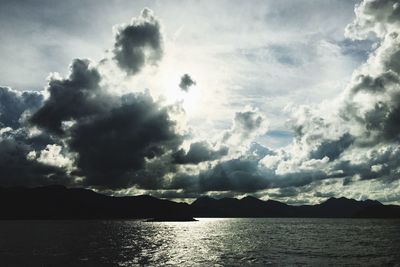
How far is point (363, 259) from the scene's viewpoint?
9419 centimetres

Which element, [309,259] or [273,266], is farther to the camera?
[309,259]

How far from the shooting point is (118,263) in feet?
281

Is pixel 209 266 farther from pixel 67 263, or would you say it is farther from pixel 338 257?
pixel 338 257

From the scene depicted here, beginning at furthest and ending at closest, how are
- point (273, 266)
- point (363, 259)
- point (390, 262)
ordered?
point (363, 259), point (390, 262), point (273, 266)

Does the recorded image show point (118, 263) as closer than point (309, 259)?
Yes

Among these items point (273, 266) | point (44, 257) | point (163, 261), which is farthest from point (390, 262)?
point (44, 257)

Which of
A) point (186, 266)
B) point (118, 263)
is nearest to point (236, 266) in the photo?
point (186, 266)

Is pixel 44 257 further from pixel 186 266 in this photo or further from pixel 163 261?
pixel 186 266

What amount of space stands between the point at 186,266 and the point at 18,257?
44.5 m

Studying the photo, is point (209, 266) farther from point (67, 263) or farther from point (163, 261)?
point (67, 263)

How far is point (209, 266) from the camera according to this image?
81.2 meters

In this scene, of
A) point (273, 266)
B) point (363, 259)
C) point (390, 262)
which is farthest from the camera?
point (363, 259)

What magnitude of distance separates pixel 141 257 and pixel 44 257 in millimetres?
24172

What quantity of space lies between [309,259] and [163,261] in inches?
1400
